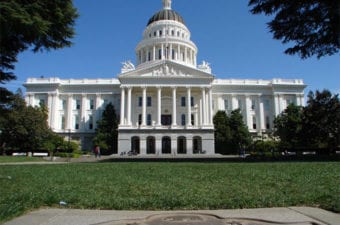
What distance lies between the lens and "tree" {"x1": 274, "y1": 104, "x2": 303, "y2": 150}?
52.4 metres

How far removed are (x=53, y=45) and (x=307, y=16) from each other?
391 inches

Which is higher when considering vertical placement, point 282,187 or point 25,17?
point 25,17

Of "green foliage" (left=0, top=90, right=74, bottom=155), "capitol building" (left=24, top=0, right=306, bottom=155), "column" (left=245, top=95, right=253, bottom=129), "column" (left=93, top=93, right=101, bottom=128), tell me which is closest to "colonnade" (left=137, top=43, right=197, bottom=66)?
"capitol building" (left=24, top=0, right=306, bottom=155)

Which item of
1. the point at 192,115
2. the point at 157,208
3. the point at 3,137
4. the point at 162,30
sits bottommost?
the point at 157,208

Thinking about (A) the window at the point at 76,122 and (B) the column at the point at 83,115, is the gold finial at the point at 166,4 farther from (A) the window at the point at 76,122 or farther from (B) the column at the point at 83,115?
(A) the window at the point at 76,122

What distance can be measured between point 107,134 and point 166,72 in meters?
16.2

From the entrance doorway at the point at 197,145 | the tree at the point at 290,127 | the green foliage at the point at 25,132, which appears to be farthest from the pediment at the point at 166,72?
the green foliage at the point at 25,132

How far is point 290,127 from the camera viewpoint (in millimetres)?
54125

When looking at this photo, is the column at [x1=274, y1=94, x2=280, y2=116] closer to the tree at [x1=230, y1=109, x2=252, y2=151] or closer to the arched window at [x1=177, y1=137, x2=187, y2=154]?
the tree at [x1=230, y1=109, x2=252, y2=151]

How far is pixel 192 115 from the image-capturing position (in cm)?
6319

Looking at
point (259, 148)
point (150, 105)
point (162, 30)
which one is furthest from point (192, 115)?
point (162, 30)

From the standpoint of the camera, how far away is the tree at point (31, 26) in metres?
9.70

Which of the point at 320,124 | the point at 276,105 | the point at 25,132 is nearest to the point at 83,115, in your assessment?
the point at 25,132

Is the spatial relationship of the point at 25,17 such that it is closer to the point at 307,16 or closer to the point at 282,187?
the point at 307,16
